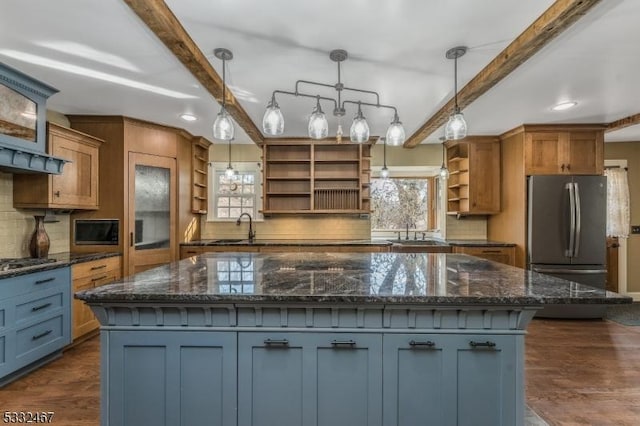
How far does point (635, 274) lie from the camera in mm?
4965

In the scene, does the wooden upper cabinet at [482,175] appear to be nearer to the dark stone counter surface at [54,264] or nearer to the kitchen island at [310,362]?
the kitchen island at [310,362]

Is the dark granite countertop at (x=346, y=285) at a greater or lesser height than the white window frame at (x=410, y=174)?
lesser

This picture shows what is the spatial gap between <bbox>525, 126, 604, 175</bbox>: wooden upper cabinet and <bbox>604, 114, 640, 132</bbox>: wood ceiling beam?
0.12 metres

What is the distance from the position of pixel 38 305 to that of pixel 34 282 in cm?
20

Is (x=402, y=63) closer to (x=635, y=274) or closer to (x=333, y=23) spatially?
(x=333, y=23)

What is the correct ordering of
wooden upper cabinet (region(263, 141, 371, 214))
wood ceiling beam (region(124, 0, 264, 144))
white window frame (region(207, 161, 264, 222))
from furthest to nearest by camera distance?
1. white window frame (region(207, 161, 264, 222))
2. wooden upper cabinet (region(263, 141, 371, 214))
3. wood ceiling beam (region(124, 0, 264, 144))

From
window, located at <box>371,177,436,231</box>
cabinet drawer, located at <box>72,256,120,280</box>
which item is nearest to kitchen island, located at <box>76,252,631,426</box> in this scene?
cabinet drawer, located at <box>72,256,120,280</box>

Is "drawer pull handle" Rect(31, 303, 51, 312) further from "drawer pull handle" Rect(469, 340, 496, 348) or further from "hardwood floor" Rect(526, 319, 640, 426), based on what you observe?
"hardwood floor" Rect(526, 319, 640, 426)

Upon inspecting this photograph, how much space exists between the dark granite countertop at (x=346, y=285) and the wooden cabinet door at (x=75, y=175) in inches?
75.4

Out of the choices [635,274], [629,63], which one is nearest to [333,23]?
[629,63]

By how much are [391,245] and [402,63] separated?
2.57 meters

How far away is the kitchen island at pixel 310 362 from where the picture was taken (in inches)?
60.5

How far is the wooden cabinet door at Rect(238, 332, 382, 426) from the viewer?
1549mm

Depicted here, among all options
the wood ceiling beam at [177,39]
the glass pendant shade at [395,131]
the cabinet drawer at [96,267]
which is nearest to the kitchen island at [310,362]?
the glass pendant shade at [395,131]
